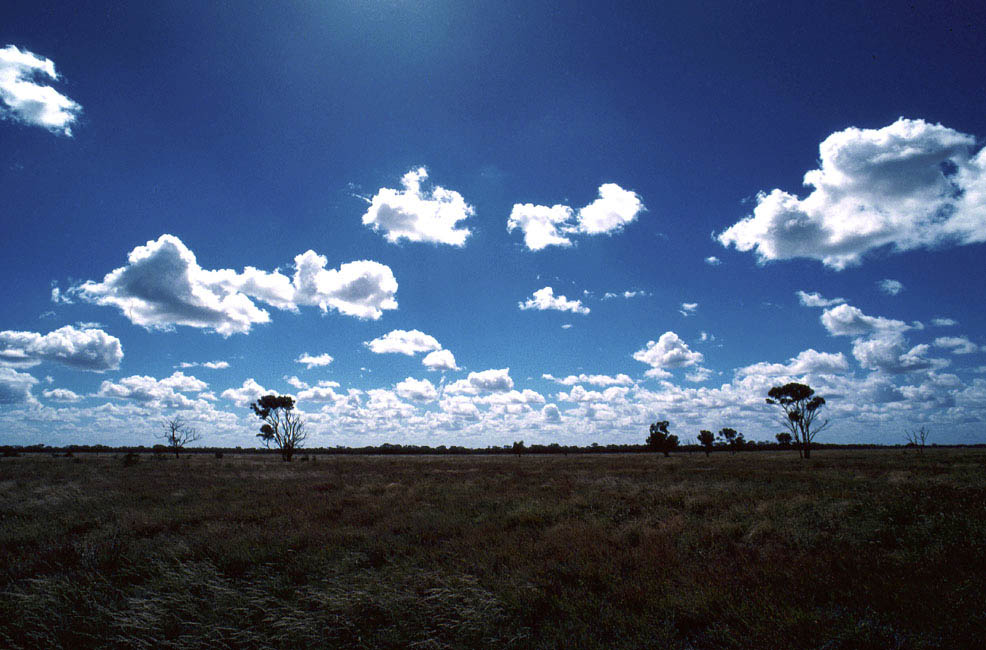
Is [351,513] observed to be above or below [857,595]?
below

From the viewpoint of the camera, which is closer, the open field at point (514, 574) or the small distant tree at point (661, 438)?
the open field at point (514, 574)

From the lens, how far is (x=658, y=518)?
12289 millimetres

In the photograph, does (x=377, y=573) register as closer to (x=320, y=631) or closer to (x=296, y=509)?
(x=320, y=631)

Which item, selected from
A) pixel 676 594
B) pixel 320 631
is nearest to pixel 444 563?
pixel 320 631

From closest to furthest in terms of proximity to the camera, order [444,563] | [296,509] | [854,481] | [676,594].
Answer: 1. [676,594]
2. [444,563]
3. [296,509]
4. [854,481]

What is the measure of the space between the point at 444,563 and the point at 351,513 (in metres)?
6.56

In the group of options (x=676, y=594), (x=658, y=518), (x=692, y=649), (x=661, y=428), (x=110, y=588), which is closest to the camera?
(x=692, y=649)

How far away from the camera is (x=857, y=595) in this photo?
6363 millimetres

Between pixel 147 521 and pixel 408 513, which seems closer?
pixel 147 521

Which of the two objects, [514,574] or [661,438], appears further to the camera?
[661,438]

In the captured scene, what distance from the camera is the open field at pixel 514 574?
5.91 metres

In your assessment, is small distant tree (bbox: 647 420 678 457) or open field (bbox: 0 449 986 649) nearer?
open field (bbox: 0 449 986 649)

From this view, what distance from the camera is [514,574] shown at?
8008mm

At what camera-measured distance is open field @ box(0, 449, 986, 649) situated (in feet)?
19.4
